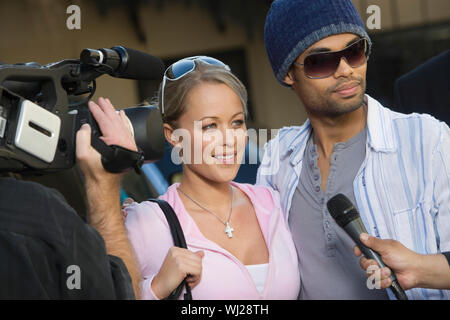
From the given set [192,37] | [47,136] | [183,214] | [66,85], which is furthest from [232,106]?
[192,37]

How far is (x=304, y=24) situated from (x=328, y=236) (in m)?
0.69

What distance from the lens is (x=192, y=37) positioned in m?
6.00

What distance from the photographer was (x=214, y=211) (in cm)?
177

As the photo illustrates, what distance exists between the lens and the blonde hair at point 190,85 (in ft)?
5.77

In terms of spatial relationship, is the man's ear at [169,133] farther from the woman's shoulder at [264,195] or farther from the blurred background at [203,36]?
the blurred background at [203,36]

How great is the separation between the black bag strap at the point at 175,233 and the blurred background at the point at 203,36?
9.12ft

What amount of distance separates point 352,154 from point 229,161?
0.43 m

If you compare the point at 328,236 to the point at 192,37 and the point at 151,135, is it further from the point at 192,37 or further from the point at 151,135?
the point at 192,37

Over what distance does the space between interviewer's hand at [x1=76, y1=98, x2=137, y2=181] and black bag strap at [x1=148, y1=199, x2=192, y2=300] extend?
13.9 inches

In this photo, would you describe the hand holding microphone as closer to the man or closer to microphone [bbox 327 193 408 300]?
microphone [bbox 327 193 408 300]

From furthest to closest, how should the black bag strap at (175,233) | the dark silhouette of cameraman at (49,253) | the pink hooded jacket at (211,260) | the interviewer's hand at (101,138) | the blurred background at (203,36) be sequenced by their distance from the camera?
the blurred background at (203,36) < the pink hooded jacket at (211,260) < the black bag strap at (175,233) < the interviewer's hand at (101,138) < the dark silhouette of cameraman at (49,253)

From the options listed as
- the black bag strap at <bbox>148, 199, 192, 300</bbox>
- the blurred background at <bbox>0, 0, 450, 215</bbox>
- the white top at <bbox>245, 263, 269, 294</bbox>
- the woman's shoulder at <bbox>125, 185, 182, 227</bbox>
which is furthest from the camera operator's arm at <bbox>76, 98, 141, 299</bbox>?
the blurred background at <bbox>0, 0, 450, 215</bbox>
